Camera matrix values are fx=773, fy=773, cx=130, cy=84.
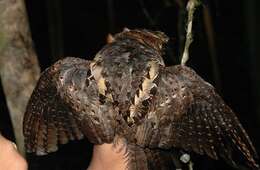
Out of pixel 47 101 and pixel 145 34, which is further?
pixel 47 101

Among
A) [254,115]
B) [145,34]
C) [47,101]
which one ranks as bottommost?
[254,115]

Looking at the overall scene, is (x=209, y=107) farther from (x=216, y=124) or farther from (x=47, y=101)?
(x=47, y=101)

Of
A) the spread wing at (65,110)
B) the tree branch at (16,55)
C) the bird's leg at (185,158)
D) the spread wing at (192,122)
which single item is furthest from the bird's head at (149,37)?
the tree branch at (16,55)

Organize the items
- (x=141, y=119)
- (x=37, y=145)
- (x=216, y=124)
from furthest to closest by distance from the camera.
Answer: (x=37, y=145) → (x=216, y=124) → (x=141, y=119)

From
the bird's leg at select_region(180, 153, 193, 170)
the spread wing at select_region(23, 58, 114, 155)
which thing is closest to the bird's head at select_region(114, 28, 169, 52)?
the spread wing at select_region(23, 58, 114, 155)

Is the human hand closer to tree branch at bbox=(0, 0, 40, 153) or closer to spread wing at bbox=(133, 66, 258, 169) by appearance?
spread wing at bbox=(133, 66, 258, 169)

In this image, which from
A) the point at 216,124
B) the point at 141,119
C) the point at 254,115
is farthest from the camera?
the point at 254,115

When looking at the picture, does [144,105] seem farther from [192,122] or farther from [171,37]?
[171,37]

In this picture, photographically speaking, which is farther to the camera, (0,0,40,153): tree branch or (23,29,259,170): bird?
(0,0,40,153): tree branch

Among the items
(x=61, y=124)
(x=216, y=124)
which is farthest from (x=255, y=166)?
(x=61, y=124)
